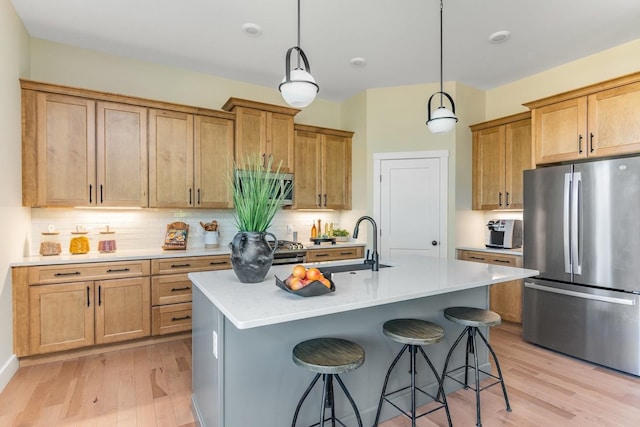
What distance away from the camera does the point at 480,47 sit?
3.53 meters

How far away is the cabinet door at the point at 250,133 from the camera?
3.99m

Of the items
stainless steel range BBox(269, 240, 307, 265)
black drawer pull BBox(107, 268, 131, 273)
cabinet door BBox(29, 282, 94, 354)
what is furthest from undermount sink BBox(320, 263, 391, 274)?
cabinet door BBox(29, 282, 94, 354)

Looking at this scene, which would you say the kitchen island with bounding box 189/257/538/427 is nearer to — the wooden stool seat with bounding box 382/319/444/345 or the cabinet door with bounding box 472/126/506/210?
the wooden stool seat with bounding box 382/319/444/345

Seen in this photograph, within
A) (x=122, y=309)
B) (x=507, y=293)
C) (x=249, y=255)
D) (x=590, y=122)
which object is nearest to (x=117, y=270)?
(x=122, y=309)

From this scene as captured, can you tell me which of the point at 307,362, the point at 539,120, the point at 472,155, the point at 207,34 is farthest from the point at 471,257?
the point at 207,34

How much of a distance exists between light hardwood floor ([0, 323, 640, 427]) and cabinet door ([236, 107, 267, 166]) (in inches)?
89.2

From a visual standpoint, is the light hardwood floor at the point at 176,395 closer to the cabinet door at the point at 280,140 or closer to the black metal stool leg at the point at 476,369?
the black metal stool leg at the point at 476,369

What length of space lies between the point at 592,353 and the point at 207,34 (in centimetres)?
456

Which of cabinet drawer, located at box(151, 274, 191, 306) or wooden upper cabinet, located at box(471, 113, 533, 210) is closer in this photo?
cabinet drawer, located at box(151, 274, 191, 306)

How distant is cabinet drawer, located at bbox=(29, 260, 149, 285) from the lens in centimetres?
286

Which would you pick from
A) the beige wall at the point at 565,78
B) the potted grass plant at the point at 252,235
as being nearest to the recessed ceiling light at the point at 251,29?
the potted grass plant at the point at 252,235

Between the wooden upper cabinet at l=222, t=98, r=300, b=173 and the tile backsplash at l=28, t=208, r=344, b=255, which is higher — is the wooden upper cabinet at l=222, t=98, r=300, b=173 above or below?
above

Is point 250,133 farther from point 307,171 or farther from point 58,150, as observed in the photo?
point 58,150

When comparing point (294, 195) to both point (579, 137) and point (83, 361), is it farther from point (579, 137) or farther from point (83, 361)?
point (579, 137)
